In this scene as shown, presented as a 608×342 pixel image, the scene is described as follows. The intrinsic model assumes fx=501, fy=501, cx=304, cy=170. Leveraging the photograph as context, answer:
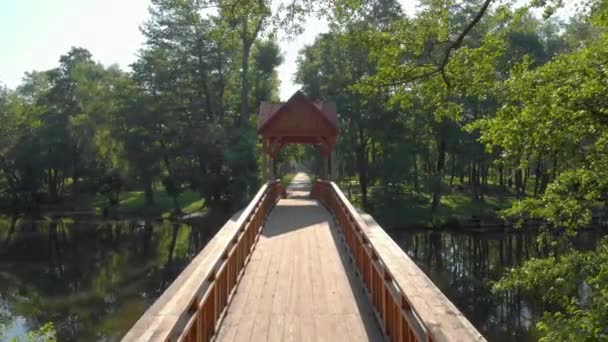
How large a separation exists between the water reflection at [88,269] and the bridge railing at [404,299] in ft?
32.1

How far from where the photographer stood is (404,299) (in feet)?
13.3

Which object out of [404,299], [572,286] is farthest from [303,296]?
[572,286]

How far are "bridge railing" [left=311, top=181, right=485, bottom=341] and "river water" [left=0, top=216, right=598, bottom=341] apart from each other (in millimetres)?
8763

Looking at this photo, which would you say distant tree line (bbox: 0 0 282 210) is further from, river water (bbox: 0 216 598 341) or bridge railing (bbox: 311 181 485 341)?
bridge railing (bbox: 311 181 485 341)

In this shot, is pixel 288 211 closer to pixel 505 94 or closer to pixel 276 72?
pixel 505 94

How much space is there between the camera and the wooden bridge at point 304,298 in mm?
3537

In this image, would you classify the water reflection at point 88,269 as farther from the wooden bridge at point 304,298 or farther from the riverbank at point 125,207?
the wooden bridge at point 304,298

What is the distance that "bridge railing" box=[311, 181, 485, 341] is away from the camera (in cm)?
321

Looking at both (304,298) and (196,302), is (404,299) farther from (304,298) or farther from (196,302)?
(304,298)

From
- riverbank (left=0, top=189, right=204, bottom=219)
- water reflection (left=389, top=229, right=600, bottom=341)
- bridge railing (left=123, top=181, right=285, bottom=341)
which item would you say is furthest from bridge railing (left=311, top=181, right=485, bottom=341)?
riverbank (left=0, top=189, right=204, bottom=219)

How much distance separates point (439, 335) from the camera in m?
3.04

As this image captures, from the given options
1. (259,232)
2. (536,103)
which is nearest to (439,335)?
(536,103)

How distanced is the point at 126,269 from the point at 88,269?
1.61m

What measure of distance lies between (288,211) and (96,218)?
23.7m
